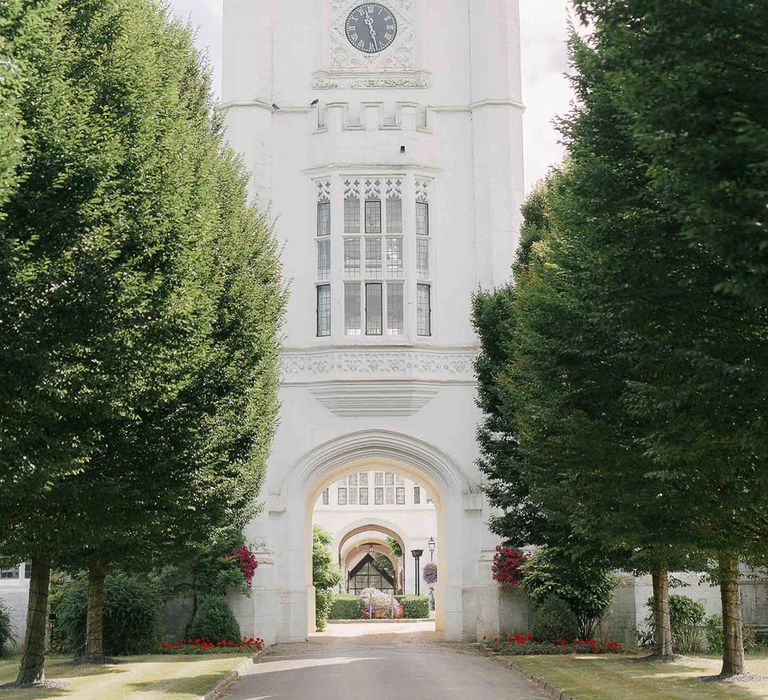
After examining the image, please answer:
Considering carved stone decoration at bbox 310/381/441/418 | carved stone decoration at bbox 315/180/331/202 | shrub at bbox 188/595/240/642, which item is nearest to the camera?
shrub at bbox 188/595/240/642

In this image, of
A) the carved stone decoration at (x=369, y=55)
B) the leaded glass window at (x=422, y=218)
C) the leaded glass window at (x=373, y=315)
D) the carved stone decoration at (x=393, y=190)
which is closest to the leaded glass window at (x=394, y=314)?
the leaded glass window at (x=373, y=315)

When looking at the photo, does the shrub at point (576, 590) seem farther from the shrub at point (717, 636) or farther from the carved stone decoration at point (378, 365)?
the carved stone decoration at point (378, 365)

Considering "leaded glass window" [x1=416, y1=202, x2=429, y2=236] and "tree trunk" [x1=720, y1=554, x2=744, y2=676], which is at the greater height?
"leaded glass window" [x1=416, y1=202, x2=429, y2=236]

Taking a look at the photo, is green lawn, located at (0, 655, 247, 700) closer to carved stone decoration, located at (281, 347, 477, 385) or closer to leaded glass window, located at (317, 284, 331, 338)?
carved stone decoration, located at (281, 347, 477, 385)

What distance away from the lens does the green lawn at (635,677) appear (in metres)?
17.5

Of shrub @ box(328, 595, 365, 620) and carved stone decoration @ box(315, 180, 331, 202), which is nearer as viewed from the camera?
carved stone decoration @ box(315, 180, 331, 202)

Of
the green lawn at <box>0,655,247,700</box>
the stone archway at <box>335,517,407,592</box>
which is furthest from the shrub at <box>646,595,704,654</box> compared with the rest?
the stone archway at <box>335,517,407,592</box>

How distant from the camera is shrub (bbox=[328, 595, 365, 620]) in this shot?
5497 centimetres

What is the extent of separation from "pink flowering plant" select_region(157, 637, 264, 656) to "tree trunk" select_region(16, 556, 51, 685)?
8.20 metres

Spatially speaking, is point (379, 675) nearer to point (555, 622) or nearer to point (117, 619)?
point (555, 622)

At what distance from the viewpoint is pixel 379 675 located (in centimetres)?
2177

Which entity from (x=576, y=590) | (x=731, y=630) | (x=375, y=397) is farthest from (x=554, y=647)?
(x=375, y=397)

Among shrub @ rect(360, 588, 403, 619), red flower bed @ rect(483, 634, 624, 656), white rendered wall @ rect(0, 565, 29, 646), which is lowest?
red flower bed @ rect(483, 634, 624, 656)

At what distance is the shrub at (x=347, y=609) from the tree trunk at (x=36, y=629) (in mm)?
35805
